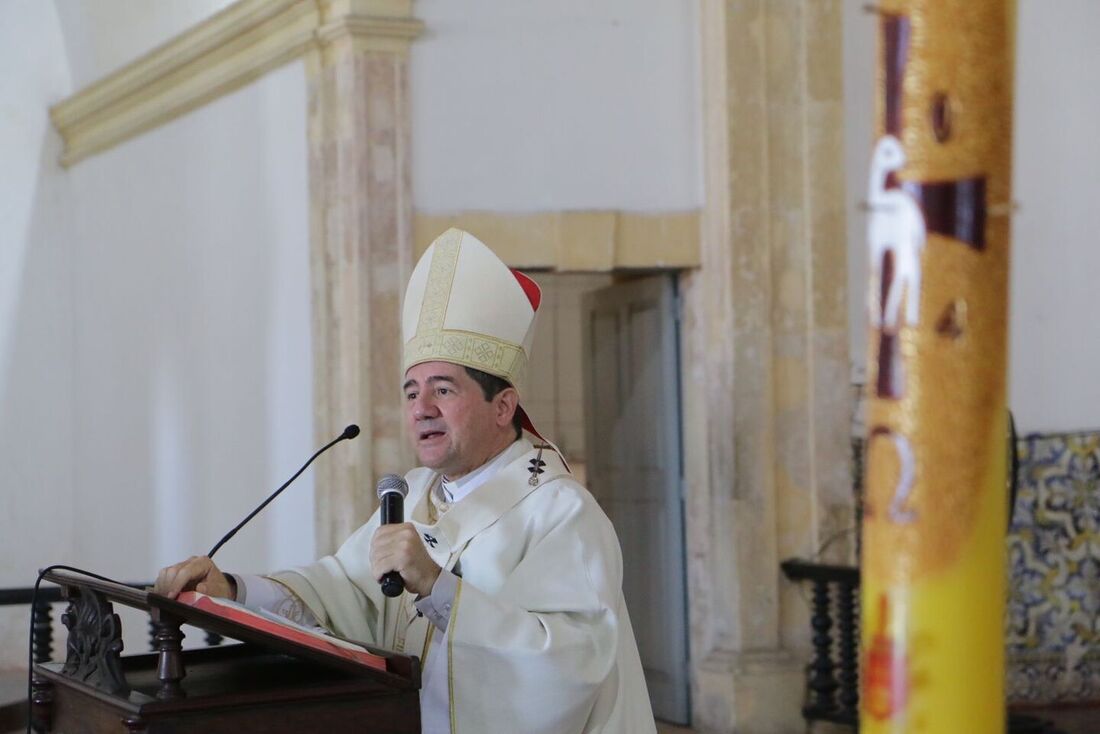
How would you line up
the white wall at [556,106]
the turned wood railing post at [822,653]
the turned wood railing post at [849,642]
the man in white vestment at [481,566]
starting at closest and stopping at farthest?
the man in white vestment at [481,566]
the turned wood railing post at [849,642]
the turned wood railing post at [822,653]
the white wall at [556,106]

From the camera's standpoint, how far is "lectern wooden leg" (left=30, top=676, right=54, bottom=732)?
274 centimetres

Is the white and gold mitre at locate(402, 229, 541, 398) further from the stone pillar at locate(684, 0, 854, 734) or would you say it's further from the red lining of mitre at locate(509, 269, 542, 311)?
the stone pillar at locate(684, 0, 854, 734)

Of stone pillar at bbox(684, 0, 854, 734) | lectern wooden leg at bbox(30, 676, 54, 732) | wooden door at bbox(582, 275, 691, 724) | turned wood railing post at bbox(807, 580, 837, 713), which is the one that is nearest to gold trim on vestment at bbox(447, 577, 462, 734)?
lectern wooden leg at bbox(30, 676, 54, 732)

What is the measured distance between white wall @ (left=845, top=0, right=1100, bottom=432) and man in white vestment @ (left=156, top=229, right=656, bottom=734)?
456 cm

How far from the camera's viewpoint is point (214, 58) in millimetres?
8250

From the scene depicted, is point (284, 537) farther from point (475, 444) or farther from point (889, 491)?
point (889, 491)

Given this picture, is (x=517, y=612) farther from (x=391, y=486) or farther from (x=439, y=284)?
(x=439, y=284)

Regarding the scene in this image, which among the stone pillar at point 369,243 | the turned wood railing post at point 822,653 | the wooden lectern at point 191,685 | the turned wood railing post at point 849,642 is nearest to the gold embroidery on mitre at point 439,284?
the wooden lectern at point 191,685

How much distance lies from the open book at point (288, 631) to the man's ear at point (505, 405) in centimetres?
82

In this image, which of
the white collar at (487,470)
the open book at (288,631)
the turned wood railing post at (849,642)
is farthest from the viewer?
the turned wood railing post at (849,642)

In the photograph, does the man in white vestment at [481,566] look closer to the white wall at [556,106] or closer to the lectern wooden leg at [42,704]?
the lectern wooden leg at [42,704]

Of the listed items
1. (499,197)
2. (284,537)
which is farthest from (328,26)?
(284,537)

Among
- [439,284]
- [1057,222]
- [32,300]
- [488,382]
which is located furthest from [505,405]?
[32,300]

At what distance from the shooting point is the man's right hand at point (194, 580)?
2.97 m
